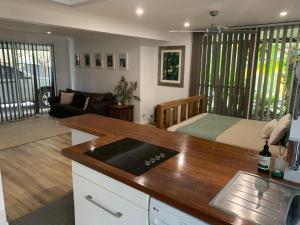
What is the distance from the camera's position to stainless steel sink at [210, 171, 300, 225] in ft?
3.13

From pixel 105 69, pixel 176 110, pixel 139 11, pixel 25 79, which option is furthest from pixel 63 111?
pixel 176 110

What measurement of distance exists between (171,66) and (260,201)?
16.6ft

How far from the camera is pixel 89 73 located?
268 inches

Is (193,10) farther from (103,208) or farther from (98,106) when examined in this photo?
(98,106)

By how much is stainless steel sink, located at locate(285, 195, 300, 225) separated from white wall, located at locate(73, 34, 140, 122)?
4971mm

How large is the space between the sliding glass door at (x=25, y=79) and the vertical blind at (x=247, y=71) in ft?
15.0

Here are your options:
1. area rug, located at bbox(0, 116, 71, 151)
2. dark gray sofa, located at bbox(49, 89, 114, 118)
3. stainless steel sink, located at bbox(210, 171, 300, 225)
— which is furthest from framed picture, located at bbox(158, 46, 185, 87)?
stainless steel sink, located at bbox(210, 171, 300, 225)

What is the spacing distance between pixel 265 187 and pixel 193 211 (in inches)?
18.3

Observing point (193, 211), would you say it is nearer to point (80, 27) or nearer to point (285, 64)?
point (80, 27)

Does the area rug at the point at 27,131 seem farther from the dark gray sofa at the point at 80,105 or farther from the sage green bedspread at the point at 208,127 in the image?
the sage green bedspread at the point at 208,127

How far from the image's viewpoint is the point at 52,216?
2.30 meters

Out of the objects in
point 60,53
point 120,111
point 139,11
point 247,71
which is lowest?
point 120,111

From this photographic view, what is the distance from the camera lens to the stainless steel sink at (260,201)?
953mm

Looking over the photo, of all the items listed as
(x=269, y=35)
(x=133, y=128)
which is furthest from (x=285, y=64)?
(x=133, y=128)
